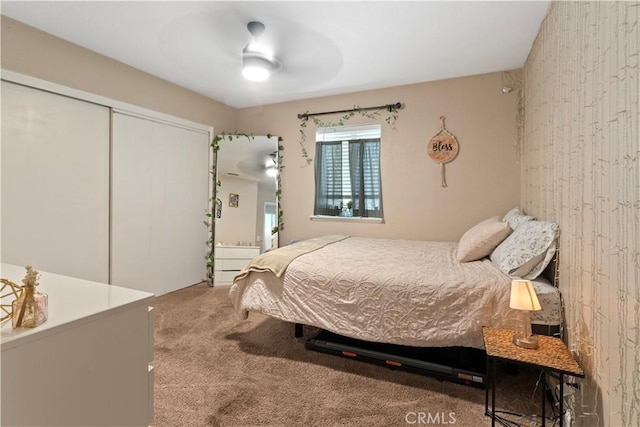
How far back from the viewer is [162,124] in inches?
131

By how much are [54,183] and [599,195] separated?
365cm

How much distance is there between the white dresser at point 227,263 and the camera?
383cm

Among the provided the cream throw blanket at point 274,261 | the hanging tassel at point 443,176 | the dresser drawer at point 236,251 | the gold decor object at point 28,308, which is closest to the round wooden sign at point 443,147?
the hanging tassel at point 443,176

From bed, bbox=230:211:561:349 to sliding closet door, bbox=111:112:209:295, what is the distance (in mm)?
1571

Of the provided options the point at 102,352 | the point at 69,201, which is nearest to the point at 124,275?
the point at 69,201

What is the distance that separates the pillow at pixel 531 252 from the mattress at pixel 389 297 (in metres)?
0.07

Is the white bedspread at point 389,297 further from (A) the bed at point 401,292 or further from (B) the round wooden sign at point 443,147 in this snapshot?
(B) the round wooden sign at point 443,147

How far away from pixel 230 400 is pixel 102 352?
1057 millimetres

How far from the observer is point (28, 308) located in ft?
2.25

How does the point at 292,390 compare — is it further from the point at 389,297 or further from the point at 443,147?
the point at 443,147

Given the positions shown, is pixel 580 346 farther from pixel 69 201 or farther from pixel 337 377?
pixel 69 201
